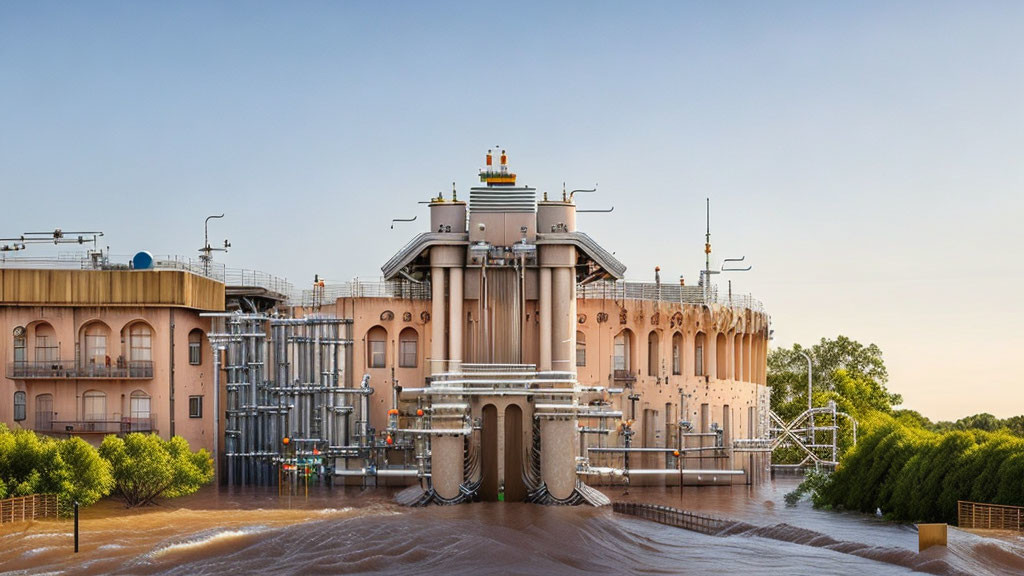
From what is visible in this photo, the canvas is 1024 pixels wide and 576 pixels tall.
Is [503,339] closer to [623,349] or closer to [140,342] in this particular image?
[623,349]

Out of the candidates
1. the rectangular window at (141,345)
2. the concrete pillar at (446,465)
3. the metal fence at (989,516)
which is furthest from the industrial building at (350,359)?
the metal fence at (989,516)

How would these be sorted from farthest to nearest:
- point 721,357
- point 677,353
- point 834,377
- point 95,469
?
point 834,377 < point 721,357 < point 677,353 < point 95,469

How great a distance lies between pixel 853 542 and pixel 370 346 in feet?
104

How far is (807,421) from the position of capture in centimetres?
10888

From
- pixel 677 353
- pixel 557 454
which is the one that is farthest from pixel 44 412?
pixel 677 353

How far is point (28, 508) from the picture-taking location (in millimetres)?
60812

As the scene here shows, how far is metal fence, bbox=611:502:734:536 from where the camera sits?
6025 centimetres

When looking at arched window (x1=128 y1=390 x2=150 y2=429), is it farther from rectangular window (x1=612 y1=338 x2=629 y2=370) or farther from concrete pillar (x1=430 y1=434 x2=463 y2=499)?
rectangular window (x1=612 y1=338 x2=629 y2=370)

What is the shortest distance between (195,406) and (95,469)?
15.0m

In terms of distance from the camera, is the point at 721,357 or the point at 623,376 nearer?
the point at 623,376

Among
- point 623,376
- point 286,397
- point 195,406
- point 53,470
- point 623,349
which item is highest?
point 623,349

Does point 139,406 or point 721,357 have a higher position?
point 721,357

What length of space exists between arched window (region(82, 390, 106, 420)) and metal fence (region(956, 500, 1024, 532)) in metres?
45.2

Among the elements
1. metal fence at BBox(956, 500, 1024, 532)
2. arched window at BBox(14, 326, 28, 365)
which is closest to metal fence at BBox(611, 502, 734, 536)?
metal fence at BBox(956, 500, 1024, 532)
